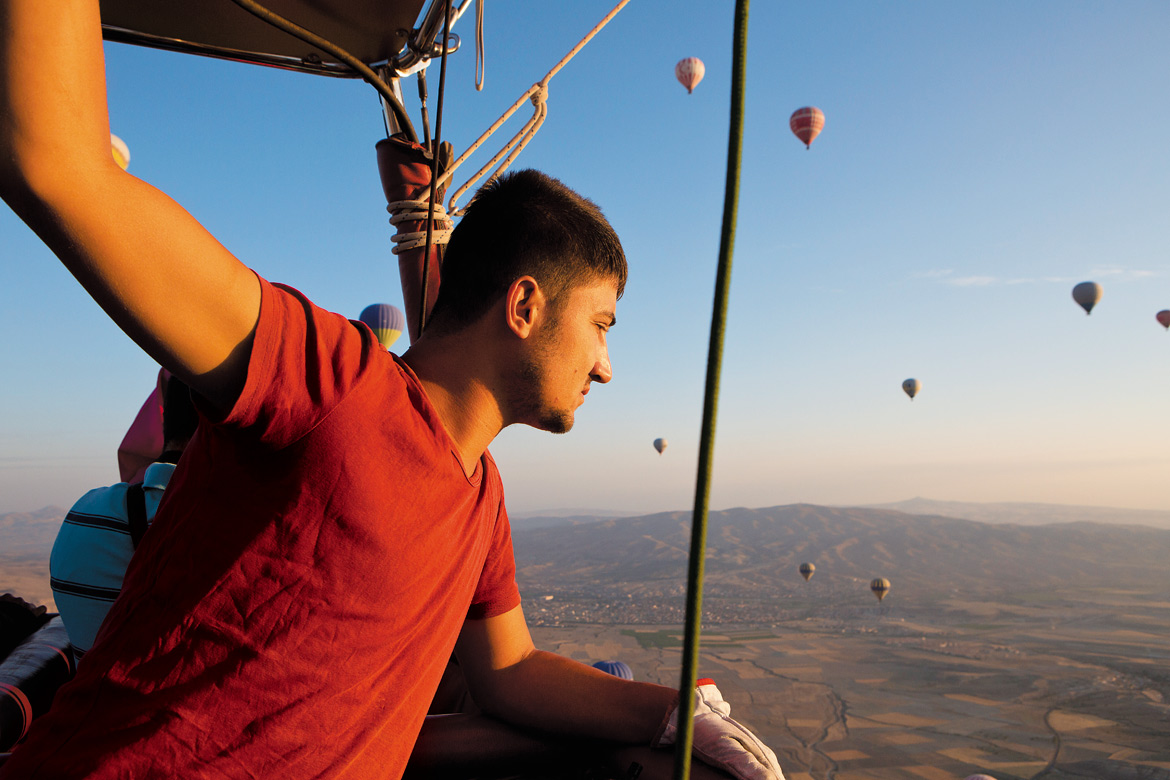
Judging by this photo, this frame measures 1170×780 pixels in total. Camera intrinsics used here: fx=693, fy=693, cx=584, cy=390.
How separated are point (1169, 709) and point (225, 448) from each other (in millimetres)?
68408

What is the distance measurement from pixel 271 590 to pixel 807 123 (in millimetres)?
33793

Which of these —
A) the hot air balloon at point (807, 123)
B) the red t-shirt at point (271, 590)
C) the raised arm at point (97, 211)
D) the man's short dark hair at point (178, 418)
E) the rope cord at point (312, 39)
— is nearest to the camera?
the raised arm at point (97, 211)

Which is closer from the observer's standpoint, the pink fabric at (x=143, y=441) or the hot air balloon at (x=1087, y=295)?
the pink fabric at (x=143, y=441)

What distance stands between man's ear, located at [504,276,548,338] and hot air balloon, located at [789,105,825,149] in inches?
1298

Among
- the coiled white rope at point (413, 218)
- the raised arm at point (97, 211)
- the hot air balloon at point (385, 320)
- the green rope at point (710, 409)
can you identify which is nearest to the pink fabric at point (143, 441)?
the coiled white rope at point (413, 218)

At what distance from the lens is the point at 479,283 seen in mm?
Result: 1373

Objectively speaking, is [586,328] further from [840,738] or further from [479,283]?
[840,738]

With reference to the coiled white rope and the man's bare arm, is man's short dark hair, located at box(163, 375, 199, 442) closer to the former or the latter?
the coiled white rope

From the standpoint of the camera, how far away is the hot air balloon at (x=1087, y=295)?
3444 centimetres

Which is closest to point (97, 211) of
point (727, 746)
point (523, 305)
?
point (523, 305)

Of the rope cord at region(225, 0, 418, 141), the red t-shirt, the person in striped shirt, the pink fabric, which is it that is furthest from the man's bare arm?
the pink fabric

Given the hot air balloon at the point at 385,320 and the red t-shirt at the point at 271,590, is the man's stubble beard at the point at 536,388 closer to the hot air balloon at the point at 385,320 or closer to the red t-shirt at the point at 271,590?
the red t-shirt at the point at 271,590

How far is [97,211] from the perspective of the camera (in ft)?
2.23

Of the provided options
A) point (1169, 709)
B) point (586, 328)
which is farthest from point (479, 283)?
point (1169, 709)
